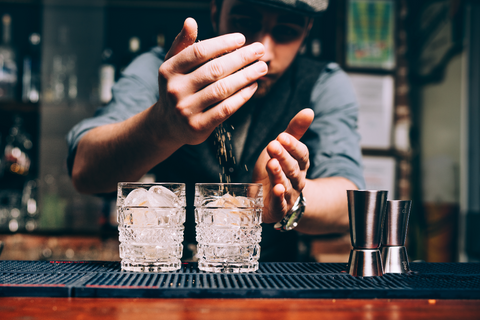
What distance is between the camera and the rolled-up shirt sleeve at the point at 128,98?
1.42 metres

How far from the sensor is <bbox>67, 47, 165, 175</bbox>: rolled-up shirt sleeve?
1417 mm

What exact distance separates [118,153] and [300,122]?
598mm

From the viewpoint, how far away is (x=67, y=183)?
9.10 feet

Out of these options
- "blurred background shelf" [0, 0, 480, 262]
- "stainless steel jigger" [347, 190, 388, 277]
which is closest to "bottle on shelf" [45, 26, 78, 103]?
"blurred background shelf" [0, 0, 480, 262]

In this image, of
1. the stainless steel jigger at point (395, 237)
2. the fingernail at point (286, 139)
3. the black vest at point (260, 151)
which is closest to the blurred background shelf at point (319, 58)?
the black vest at point (260, 151)

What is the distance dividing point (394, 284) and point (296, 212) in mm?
282

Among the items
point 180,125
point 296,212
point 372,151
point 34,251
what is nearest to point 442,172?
point 372,151

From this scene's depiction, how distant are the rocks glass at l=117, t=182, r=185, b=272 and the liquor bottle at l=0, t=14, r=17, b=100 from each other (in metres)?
2.27

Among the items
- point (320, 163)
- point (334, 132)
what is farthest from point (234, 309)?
point (334, 132)

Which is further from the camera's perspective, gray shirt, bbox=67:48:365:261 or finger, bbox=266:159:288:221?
gray shirt, bbox=67:48:365:261

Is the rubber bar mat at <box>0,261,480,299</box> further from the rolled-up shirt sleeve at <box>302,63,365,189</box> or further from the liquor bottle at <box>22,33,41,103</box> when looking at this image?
the liquor bottle at <box>22,33,41,103</box>

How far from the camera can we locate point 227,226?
86 centimetres

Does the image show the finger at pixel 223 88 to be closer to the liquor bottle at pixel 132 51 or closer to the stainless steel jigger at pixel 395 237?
the stainless steel jigger at pixel 395 237

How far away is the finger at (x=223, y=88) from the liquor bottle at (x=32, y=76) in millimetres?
2243
